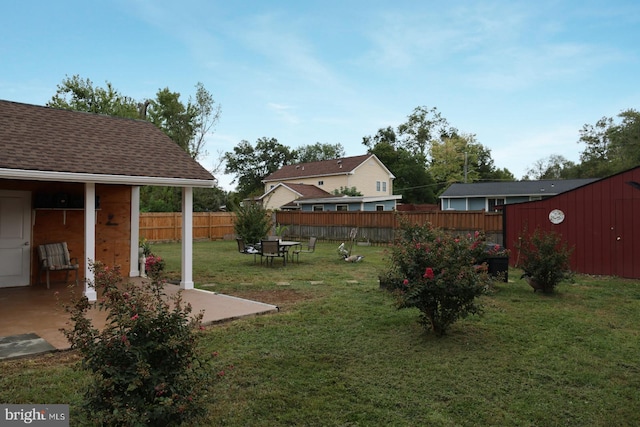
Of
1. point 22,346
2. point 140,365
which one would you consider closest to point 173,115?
point 22,346

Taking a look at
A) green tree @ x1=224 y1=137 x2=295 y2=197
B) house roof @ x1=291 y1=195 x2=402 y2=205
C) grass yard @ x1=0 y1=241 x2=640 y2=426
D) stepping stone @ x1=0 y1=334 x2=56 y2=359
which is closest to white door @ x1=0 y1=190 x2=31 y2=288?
stepping stone @ x1=0 y1=334 x2=56 y2=359

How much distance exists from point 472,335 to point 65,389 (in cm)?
455

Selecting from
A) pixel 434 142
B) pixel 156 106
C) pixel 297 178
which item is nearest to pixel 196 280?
pixel 156 106

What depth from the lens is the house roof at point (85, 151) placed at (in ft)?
23.2

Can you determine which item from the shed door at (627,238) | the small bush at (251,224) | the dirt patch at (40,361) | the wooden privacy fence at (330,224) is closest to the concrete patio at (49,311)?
the dirt patch at (40,361)

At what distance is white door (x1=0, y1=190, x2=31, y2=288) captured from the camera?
28.3ft

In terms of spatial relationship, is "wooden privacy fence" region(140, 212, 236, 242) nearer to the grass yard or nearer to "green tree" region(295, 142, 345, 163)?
the grass yard

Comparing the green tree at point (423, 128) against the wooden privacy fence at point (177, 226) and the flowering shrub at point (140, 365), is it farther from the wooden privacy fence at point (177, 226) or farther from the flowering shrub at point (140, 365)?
the flowering shrub at point (140, 365)

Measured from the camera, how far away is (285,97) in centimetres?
2394

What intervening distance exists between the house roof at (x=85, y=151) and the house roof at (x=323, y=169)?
24796mm

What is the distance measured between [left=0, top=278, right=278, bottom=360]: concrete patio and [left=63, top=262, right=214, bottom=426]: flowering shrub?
2861 mm

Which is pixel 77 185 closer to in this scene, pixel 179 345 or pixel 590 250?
pixel 179 345

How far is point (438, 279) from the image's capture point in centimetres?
484

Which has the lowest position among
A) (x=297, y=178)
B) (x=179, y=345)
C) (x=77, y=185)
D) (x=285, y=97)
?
(x=179, y=345)
